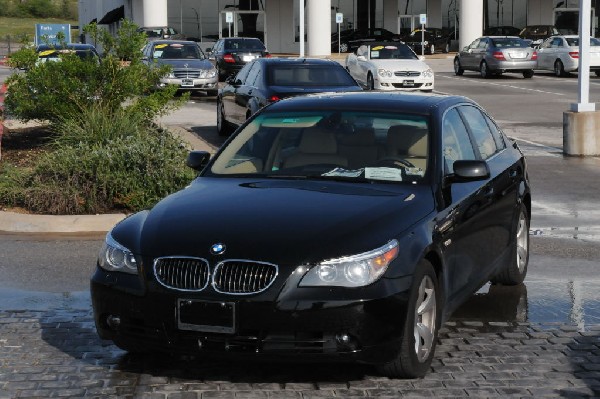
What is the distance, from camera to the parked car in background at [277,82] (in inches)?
756

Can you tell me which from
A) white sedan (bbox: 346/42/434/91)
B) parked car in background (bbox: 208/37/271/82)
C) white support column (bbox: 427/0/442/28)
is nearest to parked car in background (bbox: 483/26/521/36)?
white support column (bbox: 427/0/442/28)

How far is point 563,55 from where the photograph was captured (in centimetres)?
4338

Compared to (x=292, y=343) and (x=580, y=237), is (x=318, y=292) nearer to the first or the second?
(x=292, y=343)

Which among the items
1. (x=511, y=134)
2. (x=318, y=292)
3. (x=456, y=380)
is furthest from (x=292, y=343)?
(x=511, y=134)

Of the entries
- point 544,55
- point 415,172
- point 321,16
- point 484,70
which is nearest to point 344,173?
point 415,172

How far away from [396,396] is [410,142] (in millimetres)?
1997

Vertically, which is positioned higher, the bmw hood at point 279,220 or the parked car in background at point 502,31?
the parked car in background at point 502,31

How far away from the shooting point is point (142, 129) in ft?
50.8

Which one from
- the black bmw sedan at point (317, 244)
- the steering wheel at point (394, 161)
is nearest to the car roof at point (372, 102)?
the black bmw sedan at point (317, 244)

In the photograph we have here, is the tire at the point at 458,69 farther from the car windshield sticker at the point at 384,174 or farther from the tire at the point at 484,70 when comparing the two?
the car windshield sticker at the point at 384,174

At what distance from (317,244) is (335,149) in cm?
157

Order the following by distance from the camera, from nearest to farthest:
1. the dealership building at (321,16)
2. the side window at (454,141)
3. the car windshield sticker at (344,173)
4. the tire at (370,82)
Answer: the car windshield sticker at (344,173), the side window at (454,141), the tire at (370,82), the dealership building at (321,16)

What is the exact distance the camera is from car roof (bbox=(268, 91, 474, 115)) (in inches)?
309

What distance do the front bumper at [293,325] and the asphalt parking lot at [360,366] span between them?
9.0 inches
